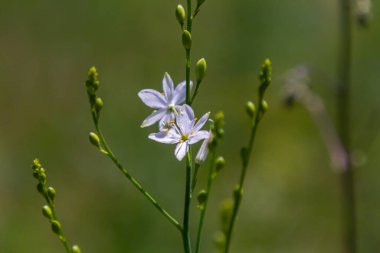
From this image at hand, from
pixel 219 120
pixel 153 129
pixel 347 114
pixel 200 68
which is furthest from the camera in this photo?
pixel 153 129

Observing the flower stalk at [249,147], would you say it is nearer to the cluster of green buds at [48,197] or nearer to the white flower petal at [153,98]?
the white flower petal at [153,98]

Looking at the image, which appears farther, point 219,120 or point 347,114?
point 347,114

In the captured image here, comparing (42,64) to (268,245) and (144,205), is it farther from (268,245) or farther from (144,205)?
(268,245)

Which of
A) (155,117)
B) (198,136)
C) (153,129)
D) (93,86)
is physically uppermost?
(153,129)

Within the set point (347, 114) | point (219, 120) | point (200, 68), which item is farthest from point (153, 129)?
point (219, 120)

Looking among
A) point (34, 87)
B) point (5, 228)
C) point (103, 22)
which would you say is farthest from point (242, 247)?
point (103, 22)

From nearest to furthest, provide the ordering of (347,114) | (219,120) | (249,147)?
1. (219,120)
2. (249,147)
3. (347,114)

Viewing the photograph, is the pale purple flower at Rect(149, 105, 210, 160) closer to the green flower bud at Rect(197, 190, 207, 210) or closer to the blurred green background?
the green flower bud at Rect(197, 190, 207, 210)

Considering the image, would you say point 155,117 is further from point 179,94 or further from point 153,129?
point 153,129
